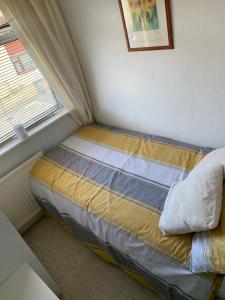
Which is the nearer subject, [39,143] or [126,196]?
[126,196]

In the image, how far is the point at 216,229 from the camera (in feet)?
3.51

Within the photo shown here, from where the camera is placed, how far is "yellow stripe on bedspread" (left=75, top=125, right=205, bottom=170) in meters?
1.68

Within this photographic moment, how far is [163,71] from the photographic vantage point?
171 centimetres

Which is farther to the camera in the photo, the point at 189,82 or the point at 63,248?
the point at 63,248

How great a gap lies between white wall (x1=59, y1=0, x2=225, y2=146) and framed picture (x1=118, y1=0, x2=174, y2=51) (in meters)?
0.05

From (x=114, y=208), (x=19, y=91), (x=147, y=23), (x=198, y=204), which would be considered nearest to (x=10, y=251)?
(x=114, y=208)

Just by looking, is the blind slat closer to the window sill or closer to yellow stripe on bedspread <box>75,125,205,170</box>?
the window sill

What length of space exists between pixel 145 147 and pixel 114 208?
0.63 m

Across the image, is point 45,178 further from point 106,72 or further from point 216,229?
point 216,229

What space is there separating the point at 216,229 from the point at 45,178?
4.39 ft

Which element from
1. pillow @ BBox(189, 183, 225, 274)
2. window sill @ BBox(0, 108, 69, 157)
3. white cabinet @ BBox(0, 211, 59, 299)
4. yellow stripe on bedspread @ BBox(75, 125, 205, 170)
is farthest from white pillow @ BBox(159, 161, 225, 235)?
window sill @ BBox(0, 108, 69, 157)

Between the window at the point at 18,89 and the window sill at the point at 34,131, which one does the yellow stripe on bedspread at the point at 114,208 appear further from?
the window at the point at 18,89

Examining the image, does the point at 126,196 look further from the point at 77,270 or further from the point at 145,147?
the point at 77,270

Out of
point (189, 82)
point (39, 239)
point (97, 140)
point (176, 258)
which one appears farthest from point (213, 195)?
point (39, 239)
